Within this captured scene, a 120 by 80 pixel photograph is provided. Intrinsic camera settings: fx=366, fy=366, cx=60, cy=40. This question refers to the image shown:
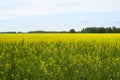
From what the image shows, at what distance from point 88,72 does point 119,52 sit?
202 inches

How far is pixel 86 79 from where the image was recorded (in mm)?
8820

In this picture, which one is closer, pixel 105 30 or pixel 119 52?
pixel 119 52

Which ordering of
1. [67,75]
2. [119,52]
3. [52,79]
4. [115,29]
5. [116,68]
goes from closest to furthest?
[52,79] → [67,75] → [116,68] → [119,52] → [115,29]

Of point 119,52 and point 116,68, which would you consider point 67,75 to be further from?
point 119,52

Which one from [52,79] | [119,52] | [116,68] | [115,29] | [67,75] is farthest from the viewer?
[115,29]

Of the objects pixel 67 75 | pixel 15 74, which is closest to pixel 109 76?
pixel 67 75

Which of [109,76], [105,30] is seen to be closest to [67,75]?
[109,76]

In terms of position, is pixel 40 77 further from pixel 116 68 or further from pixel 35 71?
pixel 116 68

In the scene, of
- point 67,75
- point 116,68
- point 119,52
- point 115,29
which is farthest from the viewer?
point 115,29

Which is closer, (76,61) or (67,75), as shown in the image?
(67,75)

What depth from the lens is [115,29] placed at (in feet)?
203

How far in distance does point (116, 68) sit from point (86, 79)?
4.50 ft

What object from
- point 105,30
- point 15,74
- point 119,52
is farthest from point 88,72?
point 105,30

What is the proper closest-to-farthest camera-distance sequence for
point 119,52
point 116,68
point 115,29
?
point 116,68, point 119,52, point 115,29
